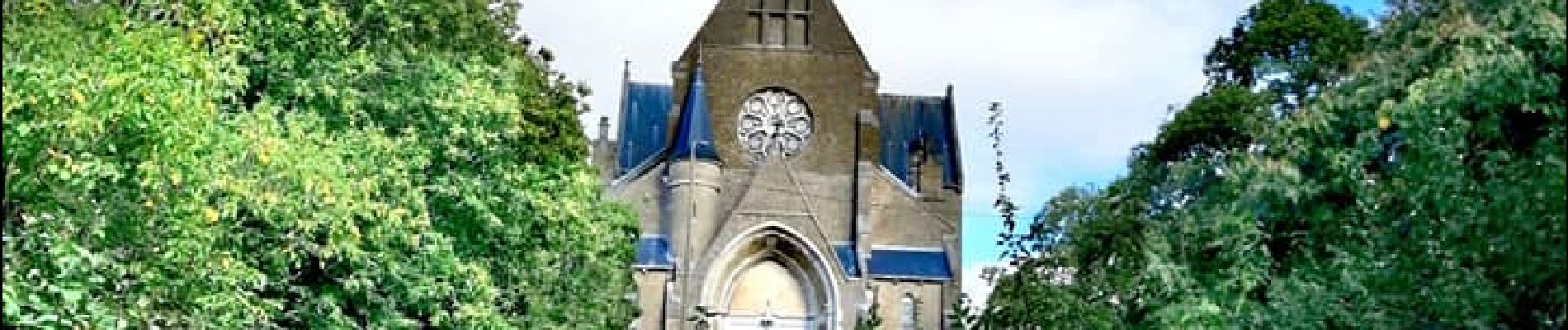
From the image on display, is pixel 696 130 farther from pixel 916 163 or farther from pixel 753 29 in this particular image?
pixel 916 163

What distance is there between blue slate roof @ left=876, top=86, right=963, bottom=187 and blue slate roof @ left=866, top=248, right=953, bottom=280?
134 inches

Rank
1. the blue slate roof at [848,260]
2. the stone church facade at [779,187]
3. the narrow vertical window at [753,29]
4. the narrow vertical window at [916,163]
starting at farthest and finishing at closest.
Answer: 1. the narrow vertical window at [916,163]
2. the narrow vertical window at [753,29]
3. the blue slate roof at [848,260]
4. the stone church facade at [779,187]

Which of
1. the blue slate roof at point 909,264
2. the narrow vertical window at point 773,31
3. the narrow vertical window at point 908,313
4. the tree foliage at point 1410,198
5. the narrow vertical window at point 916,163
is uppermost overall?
the narrow vertical window at point 773,31

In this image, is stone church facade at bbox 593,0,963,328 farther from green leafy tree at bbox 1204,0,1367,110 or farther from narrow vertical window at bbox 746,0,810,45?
green leafy tree at bbox 1204,0,1367,110

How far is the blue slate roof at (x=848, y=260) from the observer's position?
57.0m

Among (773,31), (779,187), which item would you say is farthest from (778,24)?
(779,187)

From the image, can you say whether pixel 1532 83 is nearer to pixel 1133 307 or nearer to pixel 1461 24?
pixel 1461 24

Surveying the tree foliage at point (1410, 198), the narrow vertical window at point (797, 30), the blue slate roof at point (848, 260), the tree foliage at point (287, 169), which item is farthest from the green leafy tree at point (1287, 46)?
the narrow vertical window at point (797, 30)

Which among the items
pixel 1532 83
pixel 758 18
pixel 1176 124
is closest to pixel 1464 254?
pixel 1532 83

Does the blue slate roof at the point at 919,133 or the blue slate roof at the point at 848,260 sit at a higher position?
the blue slate roof at the point at 919,133

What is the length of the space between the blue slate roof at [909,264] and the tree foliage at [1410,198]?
3904 cm

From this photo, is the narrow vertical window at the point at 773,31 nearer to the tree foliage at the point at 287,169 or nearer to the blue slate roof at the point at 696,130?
the blue slate roof at the point at 696,130

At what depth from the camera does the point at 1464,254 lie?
36.1 ft

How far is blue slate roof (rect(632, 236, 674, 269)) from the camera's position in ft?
185
